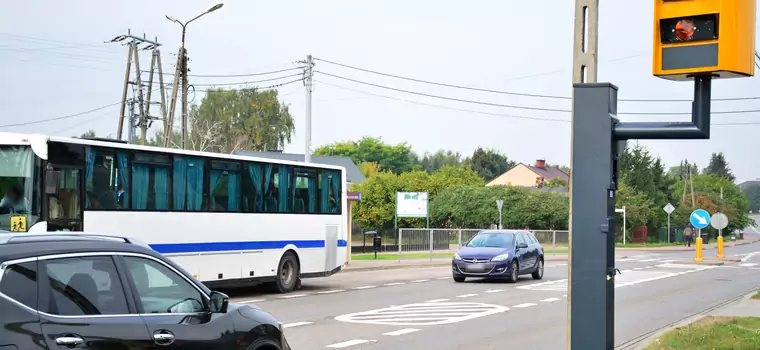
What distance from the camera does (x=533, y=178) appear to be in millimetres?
116875

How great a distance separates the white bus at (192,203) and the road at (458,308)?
102cm

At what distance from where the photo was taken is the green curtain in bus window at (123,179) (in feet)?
55.8

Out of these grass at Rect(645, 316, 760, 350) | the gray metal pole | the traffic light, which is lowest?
grass at Rect(645, 316, 760, 350)

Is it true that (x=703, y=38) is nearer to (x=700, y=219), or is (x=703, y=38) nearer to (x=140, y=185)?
(x=140, y=185)

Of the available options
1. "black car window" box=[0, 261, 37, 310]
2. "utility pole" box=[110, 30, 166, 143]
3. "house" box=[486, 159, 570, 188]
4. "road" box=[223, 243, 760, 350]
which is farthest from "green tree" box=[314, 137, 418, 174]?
"black car window" box=[0, 261, 37, 310]

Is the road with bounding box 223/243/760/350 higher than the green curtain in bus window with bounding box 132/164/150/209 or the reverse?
the reverse

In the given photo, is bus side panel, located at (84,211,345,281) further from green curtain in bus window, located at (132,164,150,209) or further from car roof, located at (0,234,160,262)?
car roof, located at (0,234,160,262)

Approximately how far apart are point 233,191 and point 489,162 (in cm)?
12817

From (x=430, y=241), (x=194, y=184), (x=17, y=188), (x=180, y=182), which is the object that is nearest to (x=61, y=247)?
(x=17, y=188)

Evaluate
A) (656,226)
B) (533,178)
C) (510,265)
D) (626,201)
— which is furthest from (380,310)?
(533,178)

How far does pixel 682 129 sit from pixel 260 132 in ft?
281

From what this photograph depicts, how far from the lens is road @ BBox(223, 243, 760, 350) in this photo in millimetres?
13586

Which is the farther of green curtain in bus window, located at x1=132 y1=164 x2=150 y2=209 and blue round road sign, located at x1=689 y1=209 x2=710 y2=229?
blue round road sign, located at x1=689 y1=209 x2=710 y2=229

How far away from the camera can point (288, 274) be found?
22.0 m
